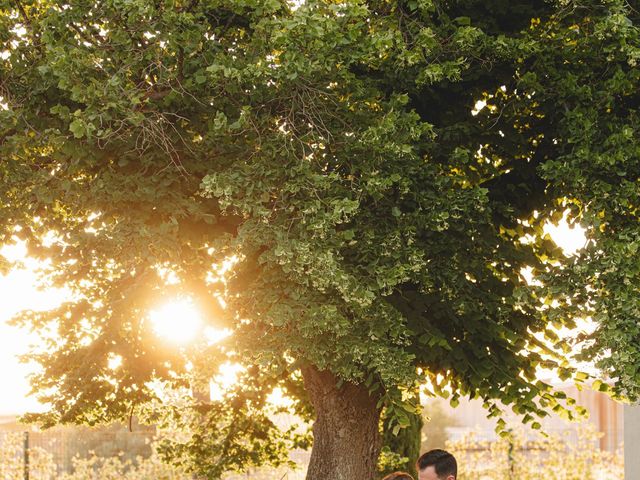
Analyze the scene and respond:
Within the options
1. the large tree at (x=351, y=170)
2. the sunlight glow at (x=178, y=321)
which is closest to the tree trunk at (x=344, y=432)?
the large tree at (x=351, y=170)

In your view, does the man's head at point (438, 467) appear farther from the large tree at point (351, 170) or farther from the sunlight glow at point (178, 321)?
the sunlight glow at point (178, 321)

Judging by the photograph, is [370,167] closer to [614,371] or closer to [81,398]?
[614,371]

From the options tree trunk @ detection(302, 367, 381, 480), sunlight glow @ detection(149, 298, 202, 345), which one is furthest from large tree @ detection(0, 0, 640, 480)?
sunlight glow @ detection(149, 298, 202, 345)

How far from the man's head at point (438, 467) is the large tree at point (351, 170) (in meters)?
1.59

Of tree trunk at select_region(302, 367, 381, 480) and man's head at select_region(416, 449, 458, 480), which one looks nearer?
man's head at select_region(416, 449, 458, 480)

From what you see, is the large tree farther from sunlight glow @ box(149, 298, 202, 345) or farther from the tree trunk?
sunlight glow @ box(149, 298, 202, 345)

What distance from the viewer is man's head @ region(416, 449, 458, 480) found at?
662 centimetres

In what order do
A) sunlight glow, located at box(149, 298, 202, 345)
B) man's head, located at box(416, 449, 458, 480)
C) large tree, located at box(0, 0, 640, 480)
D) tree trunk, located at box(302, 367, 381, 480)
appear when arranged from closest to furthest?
1. man's head, located at box(416, 449, 458, 480)
2. large tree, located at box(0, 0, 640, 480)
3. tree trunk, located at box(302, 367, 381, 480)
4. sunlight glow, located at box(149, 298, 202, 345)

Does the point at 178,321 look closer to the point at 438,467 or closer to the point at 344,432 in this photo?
the point at 344,432

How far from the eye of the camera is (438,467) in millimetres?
6637

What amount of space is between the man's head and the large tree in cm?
159

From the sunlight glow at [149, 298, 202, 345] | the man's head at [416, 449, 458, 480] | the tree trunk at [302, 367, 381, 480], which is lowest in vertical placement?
the man's head at [416, 449, 458, 480]

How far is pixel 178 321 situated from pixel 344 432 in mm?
2904

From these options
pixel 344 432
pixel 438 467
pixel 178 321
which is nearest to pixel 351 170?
pixel 438 467
